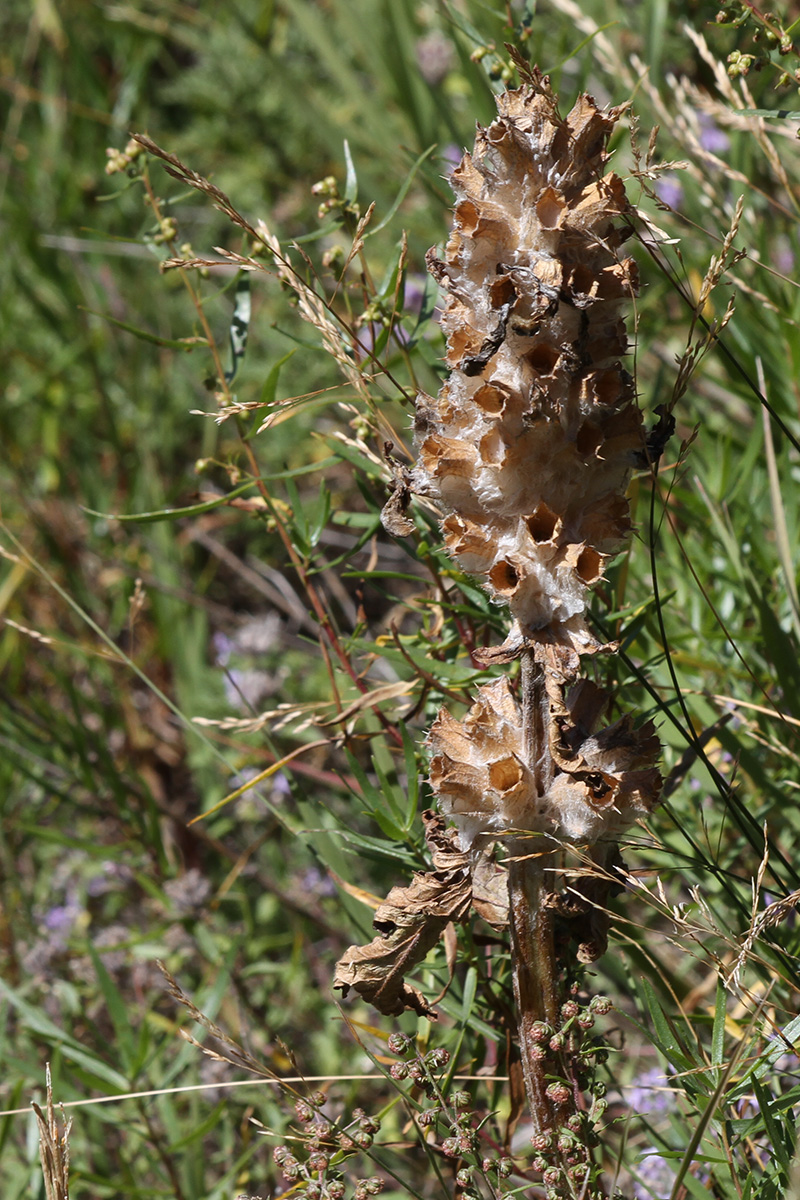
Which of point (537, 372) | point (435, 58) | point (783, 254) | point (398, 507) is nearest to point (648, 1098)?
point (398, 507)

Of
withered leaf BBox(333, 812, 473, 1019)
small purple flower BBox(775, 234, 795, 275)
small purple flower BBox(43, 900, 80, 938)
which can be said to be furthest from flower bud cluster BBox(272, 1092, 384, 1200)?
small purple flower BBox(775, 234, 795, 275)

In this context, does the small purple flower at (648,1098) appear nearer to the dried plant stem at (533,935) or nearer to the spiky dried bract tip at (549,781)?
the dried plant stem at (533,935)

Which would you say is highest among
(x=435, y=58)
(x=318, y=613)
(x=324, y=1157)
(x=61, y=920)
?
(x=435, y=58)

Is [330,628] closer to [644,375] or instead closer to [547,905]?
[547,905]

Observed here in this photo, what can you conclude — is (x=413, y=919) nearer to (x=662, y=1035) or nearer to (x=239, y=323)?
(x=662, y=1035)

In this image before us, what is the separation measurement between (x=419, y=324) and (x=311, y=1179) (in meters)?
0.93

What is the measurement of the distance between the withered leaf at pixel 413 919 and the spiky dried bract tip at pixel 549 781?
3cm

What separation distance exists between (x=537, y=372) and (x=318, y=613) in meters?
0.47

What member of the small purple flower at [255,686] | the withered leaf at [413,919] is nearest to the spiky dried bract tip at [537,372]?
the withered leaf at [413,919]

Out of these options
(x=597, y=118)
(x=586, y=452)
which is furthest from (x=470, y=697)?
(x=597, y=118)

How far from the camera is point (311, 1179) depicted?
0.93 m

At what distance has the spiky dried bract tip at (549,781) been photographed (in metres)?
0.84

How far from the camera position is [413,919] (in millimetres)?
897

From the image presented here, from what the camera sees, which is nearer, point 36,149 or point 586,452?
point 586,452
